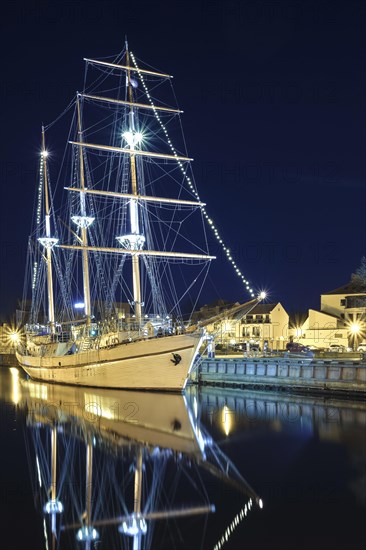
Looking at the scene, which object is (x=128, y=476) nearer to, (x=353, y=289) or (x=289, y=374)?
(x=289, y=374)

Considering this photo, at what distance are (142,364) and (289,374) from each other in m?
9.17

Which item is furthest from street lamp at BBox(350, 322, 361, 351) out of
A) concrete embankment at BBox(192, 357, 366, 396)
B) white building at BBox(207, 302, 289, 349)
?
concrete embankment at BBox(192, 357, 366, 396)

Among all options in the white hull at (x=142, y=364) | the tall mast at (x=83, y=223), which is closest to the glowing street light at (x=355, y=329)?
the tall mast at (x=83, y=223)

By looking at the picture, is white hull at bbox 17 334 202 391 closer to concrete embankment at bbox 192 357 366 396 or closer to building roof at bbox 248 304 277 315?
concrete embankment at bbox 192 357 366 396

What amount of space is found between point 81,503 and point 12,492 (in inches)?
92.7

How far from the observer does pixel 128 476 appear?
664 inches

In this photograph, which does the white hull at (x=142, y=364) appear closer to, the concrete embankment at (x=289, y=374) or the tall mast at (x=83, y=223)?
the concrete embankment at (x=289, y=374)

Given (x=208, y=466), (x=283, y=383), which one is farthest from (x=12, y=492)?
(x=283, y=383)

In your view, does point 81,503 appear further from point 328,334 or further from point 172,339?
point 328,334

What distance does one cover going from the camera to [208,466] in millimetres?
17719

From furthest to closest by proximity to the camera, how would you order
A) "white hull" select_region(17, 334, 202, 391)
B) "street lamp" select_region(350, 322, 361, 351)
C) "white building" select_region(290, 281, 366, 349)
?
"white building" select_region(290, 281, 366, 349) → "street lamp" select_region(350, 322, 361, 351) → "white hull" select_region(17, 334, 202, 391)

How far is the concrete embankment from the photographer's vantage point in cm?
3059

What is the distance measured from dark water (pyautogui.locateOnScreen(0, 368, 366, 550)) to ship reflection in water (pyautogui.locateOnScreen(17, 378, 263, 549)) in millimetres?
48

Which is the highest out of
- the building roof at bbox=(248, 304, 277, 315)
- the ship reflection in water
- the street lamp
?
the building roof at bbox=(248, 304, 277, 315)
